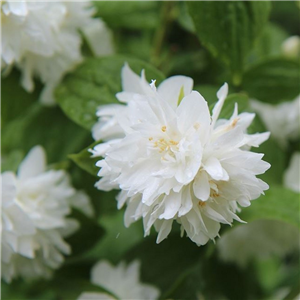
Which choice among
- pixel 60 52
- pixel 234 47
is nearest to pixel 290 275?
pixel 234 47

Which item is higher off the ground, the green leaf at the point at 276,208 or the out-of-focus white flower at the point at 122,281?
the green leaf at the point at 276,208

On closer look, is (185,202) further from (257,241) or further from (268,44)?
(268,44)

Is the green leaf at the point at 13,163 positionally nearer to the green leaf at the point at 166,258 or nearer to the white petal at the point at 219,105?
the green leaf at the point at 166,258

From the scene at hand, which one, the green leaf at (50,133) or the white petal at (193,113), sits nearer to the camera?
the white petal at (193,113)

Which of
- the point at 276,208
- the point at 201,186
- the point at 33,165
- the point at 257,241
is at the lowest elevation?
the point at 257,241

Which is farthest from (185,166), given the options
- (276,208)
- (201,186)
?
(276,208)

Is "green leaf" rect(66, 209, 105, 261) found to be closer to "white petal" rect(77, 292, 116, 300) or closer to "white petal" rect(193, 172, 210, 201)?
"white petal" rect(77, 292, 116, 300)

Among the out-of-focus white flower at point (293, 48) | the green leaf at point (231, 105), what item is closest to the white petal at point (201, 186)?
the green leaf at point (231, 105)
